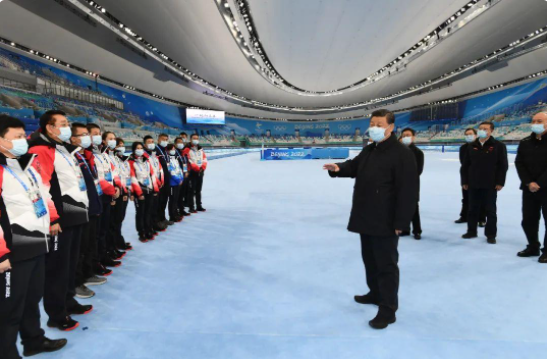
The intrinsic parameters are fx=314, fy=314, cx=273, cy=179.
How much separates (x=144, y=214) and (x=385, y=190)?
3671mm

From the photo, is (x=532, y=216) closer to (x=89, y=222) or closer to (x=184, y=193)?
(x=89, y=222)

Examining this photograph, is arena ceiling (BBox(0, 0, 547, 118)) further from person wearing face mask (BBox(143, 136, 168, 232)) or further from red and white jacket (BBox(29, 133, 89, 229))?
red and white jacket (BBox(29, 133, 89, 229))

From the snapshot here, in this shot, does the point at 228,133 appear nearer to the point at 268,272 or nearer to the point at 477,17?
the point at 477,17

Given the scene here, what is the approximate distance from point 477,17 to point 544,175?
15926 millimetres

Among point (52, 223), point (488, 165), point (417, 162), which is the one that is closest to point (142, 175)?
point (52, 223)

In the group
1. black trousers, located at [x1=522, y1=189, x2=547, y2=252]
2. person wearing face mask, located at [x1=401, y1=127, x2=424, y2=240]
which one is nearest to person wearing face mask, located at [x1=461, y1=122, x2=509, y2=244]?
black trousers, located at [x1=522, y1=189, x2=547, y2=252]

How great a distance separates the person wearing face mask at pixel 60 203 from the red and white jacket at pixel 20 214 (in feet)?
0.96

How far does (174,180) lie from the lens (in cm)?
555

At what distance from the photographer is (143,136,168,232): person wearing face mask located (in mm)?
4695

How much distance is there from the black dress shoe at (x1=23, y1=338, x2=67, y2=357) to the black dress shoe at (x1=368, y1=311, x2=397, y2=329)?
223 centimetres

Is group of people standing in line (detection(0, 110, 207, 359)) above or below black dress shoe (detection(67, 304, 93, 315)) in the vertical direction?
above

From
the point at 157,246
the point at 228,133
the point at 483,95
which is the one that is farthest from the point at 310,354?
the point at 228,133

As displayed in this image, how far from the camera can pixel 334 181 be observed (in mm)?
11062

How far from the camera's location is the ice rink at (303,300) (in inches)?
84.7
